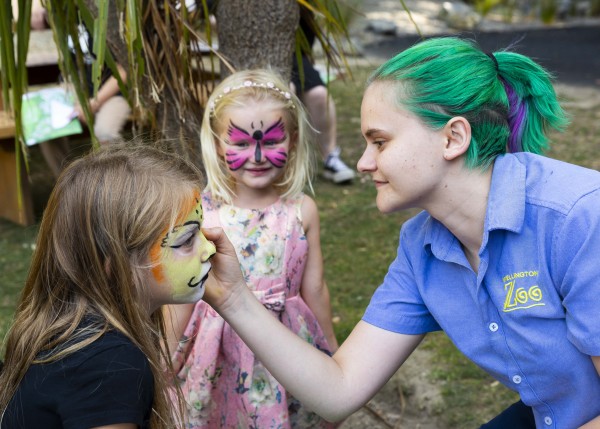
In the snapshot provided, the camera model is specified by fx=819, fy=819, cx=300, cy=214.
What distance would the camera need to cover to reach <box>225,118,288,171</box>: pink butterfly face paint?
2547 millimetres

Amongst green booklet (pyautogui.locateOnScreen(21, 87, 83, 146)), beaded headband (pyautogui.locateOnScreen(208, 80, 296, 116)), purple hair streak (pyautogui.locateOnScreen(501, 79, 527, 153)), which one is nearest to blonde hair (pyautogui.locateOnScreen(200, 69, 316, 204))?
beaded headband (pyautogui.locateOnScreen(208, 80, 296, 116))

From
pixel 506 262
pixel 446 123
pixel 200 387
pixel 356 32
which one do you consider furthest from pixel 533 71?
pixel 356 32

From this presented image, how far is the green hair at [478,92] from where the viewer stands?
1861 millimetres

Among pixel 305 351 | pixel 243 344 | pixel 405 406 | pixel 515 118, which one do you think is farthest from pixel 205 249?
pixel 405 406

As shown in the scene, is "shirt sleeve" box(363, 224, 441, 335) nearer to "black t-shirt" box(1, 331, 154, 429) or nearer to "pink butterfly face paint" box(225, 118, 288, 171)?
"pink butterfly face paint" box(225, 118, 288, 171)

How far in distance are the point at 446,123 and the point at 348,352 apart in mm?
665

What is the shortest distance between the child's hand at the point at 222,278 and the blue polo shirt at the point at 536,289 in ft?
1.61

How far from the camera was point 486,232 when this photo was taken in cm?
187

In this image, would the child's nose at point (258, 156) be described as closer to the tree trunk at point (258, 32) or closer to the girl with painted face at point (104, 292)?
the tree trunk at point (258, 32)

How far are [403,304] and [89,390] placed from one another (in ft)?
2.87

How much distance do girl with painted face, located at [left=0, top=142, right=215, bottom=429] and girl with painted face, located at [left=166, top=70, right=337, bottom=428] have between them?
2.17ft

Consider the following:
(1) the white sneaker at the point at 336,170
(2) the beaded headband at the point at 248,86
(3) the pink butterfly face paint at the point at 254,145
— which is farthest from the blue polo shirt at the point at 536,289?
(1) the white sneaker at the point at 336,170

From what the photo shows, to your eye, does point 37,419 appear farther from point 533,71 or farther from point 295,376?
point 533,71

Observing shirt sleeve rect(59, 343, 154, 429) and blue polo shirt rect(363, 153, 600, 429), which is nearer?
shirt sleeve rect(59, 343, 154, 429)
